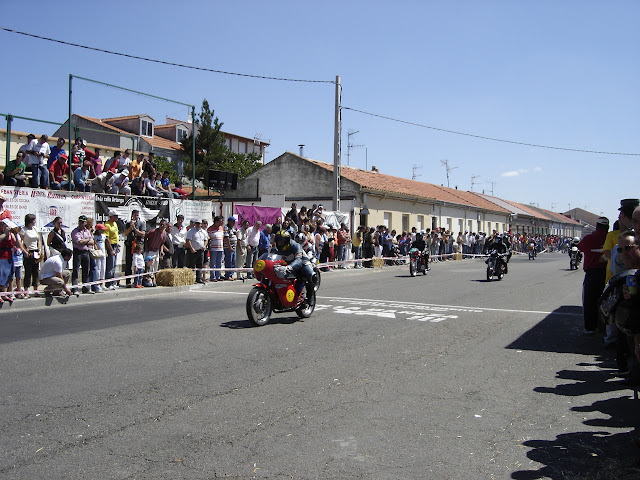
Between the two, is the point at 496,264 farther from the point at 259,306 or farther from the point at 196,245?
the point at 259,306

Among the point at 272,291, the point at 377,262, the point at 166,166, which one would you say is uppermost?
the point at 166,166

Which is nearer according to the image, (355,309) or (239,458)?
(239,458)

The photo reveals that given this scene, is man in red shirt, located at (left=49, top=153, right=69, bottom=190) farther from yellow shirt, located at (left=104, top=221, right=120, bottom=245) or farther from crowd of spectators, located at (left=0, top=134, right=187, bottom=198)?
yellow shirt, located at (left=104, top=221, right=120, bottom=245)

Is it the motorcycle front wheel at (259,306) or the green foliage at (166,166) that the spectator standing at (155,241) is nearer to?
the motorcycle front wheel at (259,306)

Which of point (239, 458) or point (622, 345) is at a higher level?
point (622, 345)

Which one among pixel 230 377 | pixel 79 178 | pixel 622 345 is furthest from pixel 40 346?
pixel 79 178

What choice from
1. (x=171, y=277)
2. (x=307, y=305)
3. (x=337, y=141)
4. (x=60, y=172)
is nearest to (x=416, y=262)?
(x=337, y=141)

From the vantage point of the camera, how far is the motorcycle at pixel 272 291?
984 centimetres

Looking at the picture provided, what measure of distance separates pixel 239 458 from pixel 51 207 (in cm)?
1325

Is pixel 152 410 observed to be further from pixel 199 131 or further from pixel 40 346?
pixel 199 131

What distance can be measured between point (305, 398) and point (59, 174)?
44.6ft

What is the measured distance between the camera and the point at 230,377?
6.38 metres

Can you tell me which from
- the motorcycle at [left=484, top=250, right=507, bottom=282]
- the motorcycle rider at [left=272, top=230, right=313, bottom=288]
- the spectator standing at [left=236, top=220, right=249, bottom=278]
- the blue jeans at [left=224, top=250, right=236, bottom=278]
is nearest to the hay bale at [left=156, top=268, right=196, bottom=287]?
the blue jeans at [left=224, top=250, right=236, bottom=278]

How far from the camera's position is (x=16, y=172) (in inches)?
583
